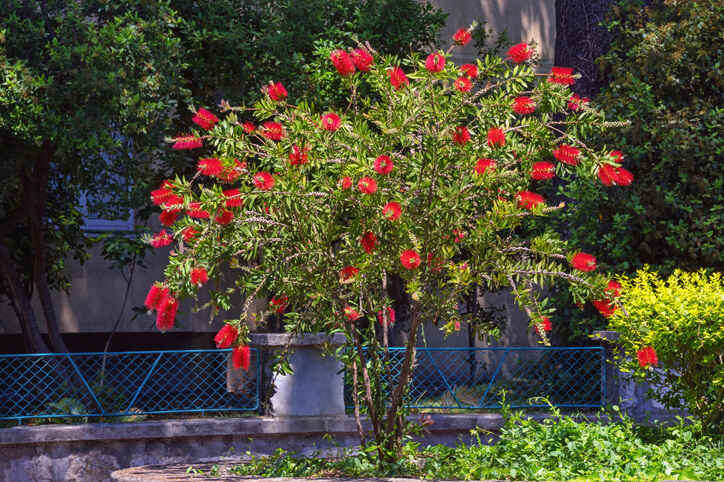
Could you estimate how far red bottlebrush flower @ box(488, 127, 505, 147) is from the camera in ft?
17.4

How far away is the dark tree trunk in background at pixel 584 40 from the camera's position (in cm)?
1044

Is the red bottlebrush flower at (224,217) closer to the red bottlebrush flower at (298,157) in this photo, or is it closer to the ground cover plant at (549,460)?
the red bottlebrush flower at (298,157)

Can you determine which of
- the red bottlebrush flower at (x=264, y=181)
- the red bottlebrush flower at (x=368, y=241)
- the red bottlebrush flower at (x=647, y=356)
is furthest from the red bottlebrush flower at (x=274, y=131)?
the red bottlebrush flower at (x=647, y=356)

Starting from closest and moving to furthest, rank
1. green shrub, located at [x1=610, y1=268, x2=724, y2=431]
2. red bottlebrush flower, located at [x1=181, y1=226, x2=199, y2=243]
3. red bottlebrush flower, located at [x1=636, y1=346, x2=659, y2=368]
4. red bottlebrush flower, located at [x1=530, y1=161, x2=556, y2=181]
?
red bottlebrush flower, located at [x1=181, y1=226, x2=199, y2=243] → red bottlebrush flower, located at [x1=530, y1=161, x2=556, y2=181] → red bottlebrush flower, located at [x1=636, y1=346, x2=659, y2=368] → green shrub, located at [x1=610, y1=268, x2=724, y2=431]

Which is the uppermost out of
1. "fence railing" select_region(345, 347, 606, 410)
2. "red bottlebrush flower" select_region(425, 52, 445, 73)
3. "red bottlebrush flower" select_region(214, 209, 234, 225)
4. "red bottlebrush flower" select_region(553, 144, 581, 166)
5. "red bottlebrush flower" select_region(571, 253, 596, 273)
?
"red bottlebrush flower" select_region(425, 52, 445, 73)

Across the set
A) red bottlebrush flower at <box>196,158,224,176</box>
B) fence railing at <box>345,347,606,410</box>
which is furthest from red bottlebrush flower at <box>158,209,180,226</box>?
fence railing at <box>345,347,606,410</box>

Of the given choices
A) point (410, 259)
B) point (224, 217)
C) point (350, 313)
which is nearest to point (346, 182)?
point (410, 259)

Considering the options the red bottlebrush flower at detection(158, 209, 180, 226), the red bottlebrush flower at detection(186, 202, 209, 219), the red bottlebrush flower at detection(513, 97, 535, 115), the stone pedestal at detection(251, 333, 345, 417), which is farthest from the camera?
the stone pedestal at detection(251, 333, 345, 417)

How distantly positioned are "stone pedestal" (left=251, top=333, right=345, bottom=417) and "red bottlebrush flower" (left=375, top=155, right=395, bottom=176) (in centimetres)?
268

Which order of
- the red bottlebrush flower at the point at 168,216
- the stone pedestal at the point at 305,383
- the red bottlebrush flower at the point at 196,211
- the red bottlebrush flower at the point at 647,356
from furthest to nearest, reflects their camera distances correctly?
the stone pedestal at the point at 305,383
the red bottlebrush flower at the point at 647,356
the red bottlebrush flower at the point at 168,216
the red bottlebrush flower at the point at 196,211

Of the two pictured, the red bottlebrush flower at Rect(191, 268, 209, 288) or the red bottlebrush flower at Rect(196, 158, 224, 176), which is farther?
the red bottlebrush flower at Rect(196, 158, 224, 176)

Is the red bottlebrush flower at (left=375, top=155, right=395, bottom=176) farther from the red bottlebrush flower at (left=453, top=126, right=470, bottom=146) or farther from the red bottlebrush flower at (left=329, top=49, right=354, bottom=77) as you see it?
the red bottlebrush flower at (left=329, top=49, right=354, bottom=77)

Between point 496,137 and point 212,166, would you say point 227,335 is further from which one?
point 496,137

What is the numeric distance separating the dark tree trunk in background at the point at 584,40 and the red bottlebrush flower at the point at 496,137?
535 cm
